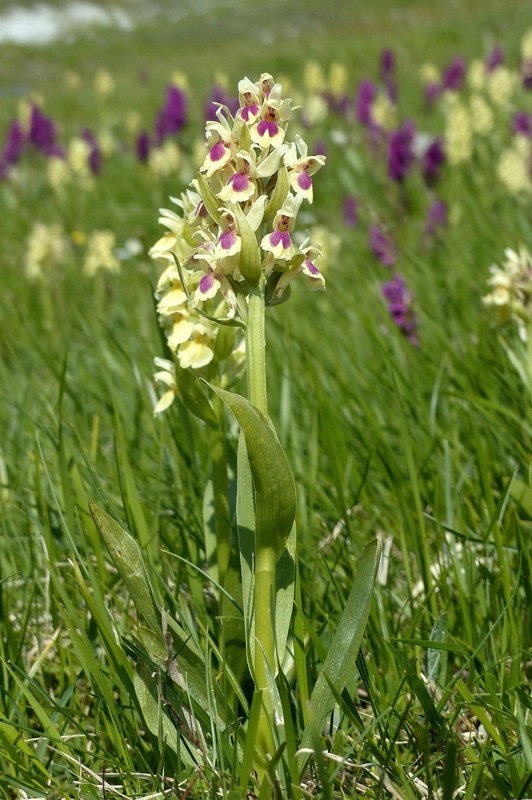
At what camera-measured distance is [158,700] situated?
98 centimetres

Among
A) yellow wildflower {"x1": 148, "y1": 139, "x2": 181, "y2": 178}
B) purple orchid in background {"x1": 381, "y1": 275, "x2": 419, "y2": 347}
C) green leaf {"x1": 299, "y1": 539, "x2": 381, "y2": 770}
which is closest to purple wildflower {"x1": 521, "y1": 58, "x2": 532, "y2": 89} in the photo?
yellow wildflower {"x1": 148, "y1": 139, "x2": 181, "y2": 178}

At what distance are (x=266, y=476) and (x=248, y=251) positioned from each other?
0.82 ft

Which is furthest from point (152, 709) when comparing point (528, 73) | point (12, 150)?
point (12, 150)

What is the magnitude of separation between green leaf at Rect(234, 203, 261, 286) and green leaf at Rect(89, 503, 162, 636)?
323mm

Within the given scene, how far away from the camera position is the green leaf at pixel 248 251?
926 mm

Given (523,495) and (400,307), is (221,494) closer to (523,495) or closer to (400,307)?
(523,495)

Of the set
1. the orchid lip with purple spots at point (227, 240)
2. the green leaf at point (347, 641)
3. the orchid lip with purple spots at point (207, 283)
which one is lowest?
the green leaf at point (347, 641)

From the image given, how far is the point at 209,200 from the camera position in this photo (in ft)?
3.20

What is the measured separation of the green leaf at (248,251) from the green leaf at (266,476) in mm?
160

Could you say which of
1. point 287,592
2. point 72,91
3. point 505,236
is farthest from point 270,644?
point 72,91

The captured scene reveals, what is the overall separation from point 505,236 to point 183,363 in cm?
214

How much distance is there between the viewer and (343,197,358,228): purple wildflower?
14.1 feet

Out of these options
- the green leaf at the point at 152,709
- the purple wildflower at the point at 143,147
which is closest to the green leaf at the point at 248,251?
the green leaf at the point at 152,709

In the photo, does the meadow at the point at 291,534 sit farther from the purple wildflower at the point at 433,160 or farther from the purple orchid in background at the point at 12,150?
the purple orchid in background at the point at 12,150
